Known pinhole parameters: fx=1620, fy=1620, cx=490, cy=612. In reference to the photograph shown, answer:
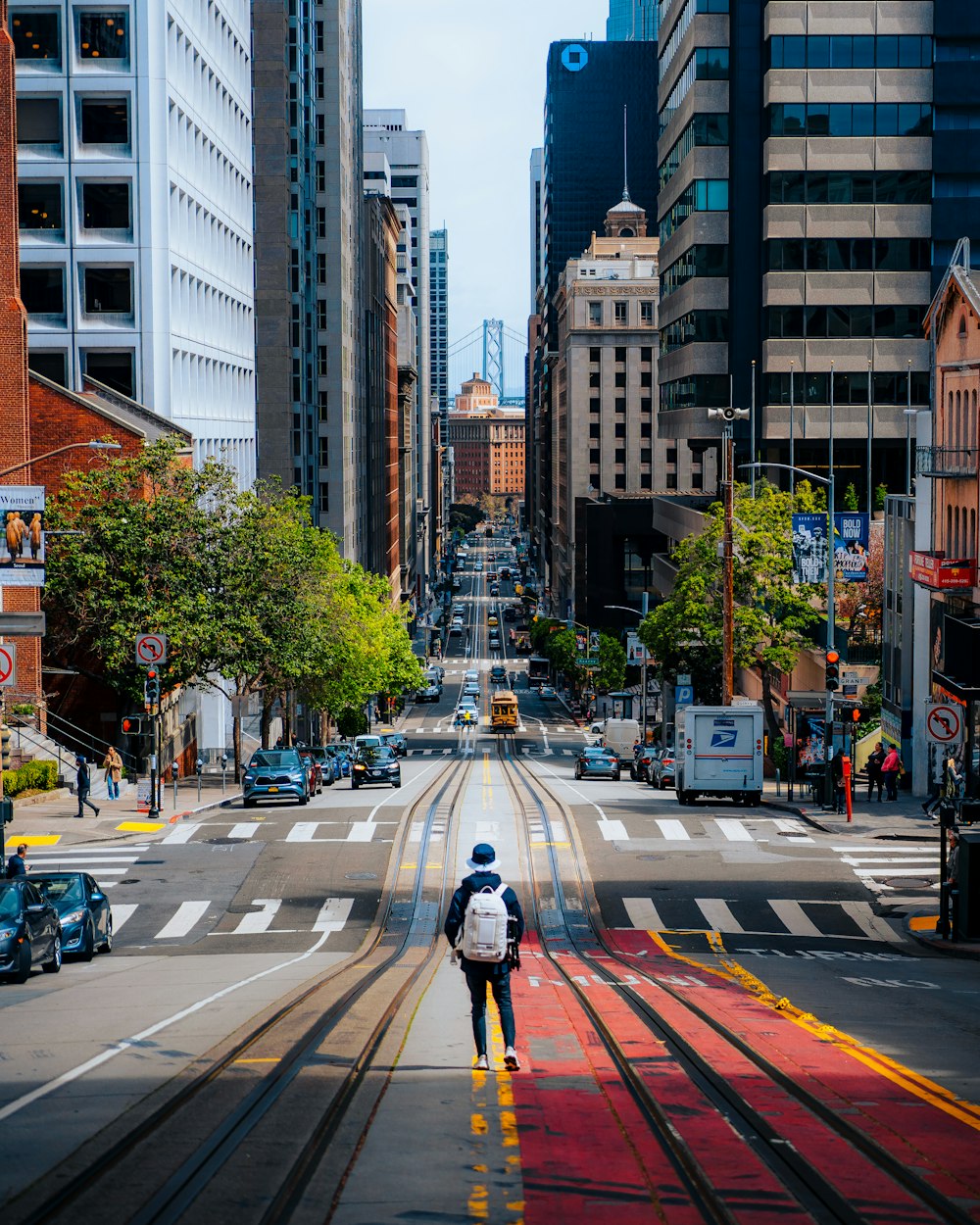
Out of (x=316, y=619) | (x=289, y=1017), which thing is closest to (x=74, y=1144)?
(x=289, y=1017)

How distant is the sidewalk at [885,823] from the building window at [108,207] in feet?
109

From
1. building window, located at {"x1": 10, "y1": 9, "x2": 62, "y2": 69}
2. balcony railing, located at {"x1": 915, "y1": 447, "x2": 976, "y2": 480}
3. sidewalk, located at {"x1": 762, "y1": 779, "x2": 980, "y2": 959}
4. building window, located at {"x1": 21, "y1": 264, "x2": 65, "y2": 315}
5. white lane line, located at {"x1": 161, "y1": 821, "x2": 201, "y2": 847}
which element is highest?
building window, located at {"x1": 10, "y1": 9, "x2": 62, "y2": 69}

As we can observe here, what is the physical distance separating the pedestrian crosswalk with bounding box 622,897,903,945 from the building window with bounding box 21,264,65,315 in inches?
1611

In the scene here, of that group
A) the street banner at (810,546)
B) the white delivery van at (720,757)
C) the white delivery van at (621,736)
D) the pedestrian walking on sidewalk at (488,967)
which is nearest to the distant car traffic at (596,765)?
the street banner at (810,546)

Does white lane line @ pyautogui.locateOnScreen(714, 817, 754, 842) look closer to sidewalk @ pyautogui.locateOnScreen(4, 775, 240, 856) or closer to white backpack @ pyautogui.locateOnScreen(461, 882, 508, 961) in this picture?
sidewalk @ pyautogui.locateOnScreen(4, 775, 240, 856)

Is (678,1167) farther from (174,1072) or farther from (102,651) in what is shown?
(102,651)

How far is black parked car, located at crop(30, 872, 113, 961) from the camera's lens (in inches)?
944

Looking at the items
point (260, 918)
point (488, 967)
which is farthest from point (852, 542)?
point (488, 967)

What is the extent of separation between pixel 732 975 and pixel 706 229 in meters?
66.5

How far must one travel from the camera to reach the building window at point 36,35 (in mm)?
60594

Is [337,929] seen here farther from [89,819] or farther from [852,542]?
[852,542]

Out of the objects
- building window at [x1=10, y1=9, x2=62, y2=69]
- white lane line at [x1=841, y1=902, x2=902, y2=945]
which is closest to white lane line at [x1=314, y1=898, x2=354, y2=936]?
white lane line at [x1=841, y1=902, x2=902, y2=945]

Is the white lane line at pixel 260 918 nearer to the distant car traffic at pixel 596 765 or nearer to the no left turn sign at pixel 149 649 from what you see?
the no left turn sign at pixel 149 649

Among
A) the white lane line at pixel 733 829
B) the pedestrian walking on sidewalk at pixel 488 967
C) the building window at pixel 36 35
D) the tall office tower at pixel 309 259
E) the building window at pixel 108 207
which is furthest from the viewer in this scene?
the tall office tower at pixel 309 259
